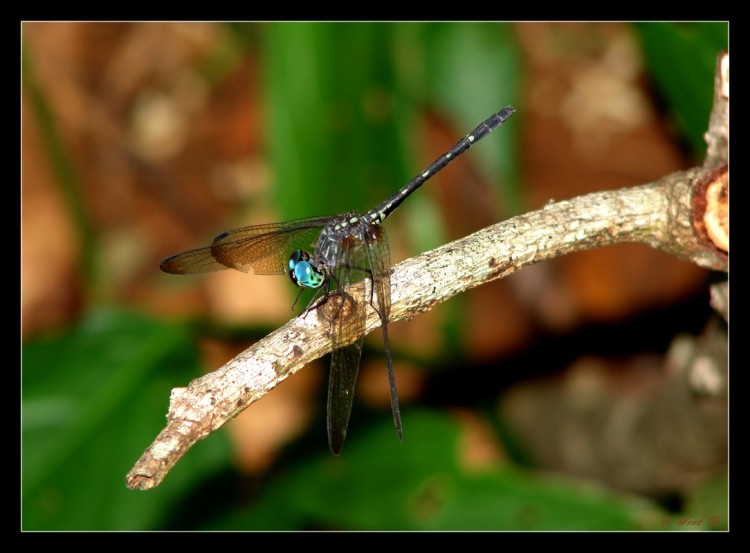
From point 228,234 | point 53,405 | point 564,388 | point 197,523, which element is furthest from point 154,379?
point 564,388

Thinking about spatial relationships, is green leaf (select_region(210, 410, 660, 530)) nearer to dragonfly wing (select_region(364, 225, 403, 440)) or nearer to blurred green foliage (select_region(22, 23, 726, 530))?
blurred green foliage (select_region(22, 23, 726, 530))

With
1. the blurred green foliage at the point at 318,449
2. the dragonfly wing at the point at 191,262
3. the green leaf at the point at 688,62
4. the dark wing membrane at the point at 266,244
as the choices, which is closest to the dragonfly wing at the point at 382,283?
the dark wing membrane at the point at 266,244

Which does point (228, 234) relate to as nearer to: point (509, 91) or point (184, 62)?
point (509, 91)

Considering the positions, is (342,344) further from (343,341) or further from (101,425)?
(101,425)

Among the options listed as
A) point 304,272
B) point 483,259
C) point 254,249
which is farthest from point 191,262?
point 483,259

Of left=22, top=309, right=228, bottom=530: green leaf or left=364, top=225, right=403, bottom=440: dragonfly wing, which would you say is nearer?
left=364, top=225, right=403, bottom=440: dragonfly wing

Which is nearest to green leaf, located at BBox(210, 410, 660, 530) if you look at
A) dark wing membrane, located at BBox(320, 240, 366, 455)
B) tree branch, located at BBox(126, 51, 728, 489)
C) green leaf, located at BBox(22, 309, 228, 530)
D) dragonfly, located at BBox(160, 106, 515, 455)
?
green leaf, located at BBox(22, 309, 228, 530)

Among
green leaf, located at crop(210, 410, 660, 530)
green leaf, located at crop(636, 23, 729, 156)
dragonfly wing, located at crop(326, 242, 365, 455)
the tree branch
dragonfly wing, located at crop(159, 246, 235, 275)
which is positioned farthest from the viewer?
green leaf, located at crop(210, 410, 660, 530)
